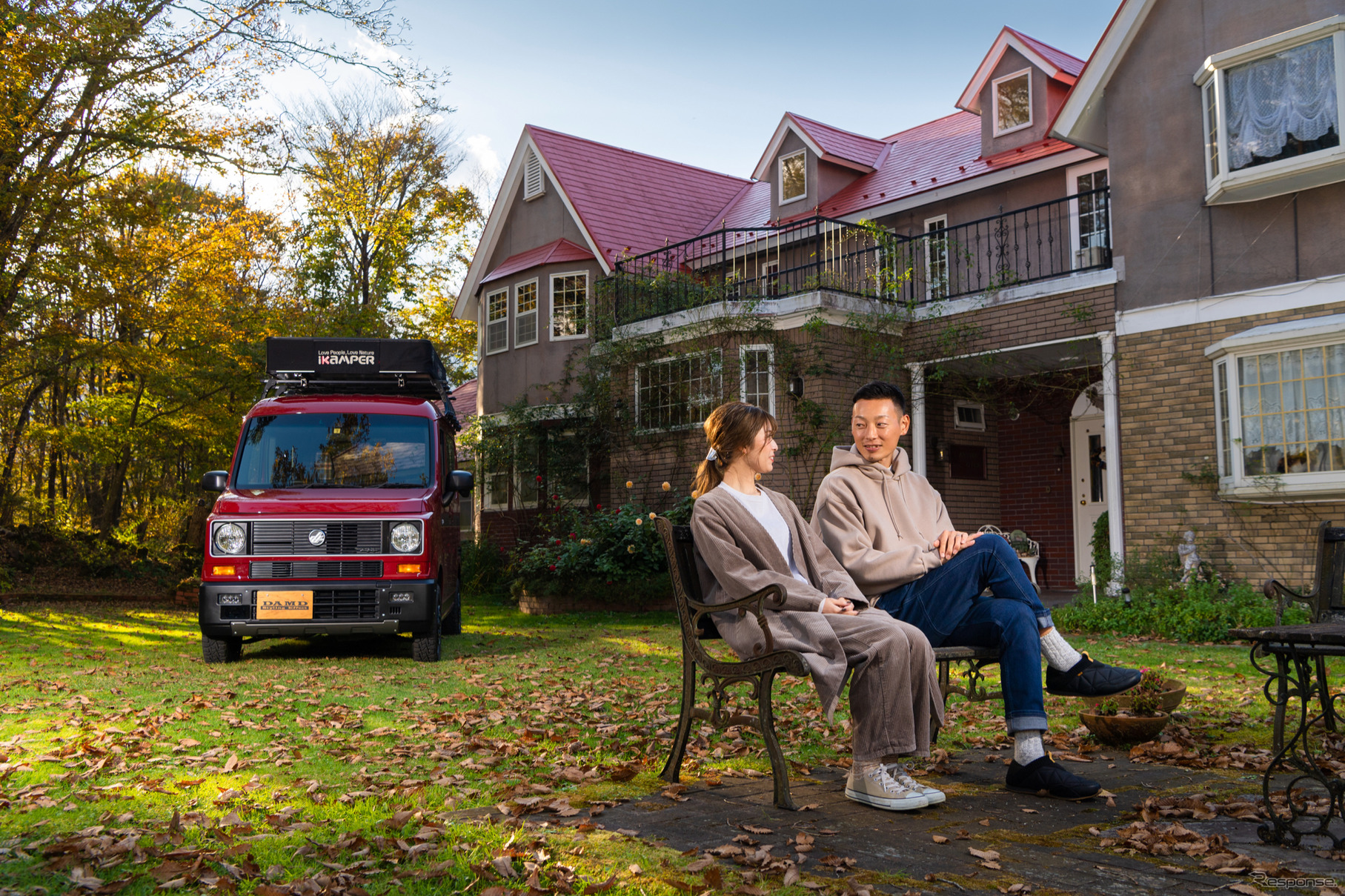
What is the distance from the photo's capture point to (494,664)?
916 cm

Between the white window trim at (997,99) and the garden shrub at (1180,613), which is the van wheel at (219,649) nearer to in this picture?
the garden shrub at (1180,613)

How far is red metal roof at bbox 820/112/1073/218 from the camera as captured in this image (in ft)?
56.1

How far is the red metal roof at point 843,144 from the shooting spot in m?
20.5

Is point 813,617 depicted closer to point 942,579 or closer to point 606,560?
point 942,579

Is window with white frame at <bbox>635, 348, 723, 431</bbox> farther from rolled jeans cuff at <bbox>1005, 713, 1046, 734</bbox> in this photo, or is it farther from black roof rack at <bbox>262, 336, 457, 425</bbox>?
rolled jeans cuff at <bbox>1005, 713, 1046, 734</bbox>

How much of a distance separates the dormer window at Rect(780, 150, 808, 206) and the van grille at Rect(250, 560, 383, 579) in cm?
1403

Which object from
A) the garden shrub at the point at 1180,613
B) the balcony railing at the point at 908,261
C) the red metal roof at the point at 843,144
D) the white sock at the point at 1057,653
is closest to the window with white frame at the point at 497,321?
the balcony railing at the point at 908,261

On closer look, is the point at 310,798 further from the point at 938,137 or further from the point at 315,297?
the point at 315,297

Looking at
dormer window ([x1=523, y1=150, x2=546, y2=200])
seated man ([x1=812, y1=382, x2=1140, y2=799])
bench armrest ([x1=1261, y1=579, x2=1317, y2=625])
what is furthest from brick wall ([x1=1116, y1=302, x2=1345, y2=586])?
dormer window ([x1=523, y1=150, x2=546, y2=200])

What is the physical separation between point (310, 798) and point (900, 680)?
93.2 inches

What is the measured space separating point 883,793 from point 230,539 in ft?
21.9

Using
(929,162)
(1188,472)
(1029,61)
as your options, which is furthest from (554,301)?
(1188,472)

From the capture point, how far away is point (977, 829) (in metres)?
3.76

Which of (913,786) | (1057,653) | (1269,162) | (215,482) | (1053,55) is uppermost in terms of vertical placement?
(1053,55)
